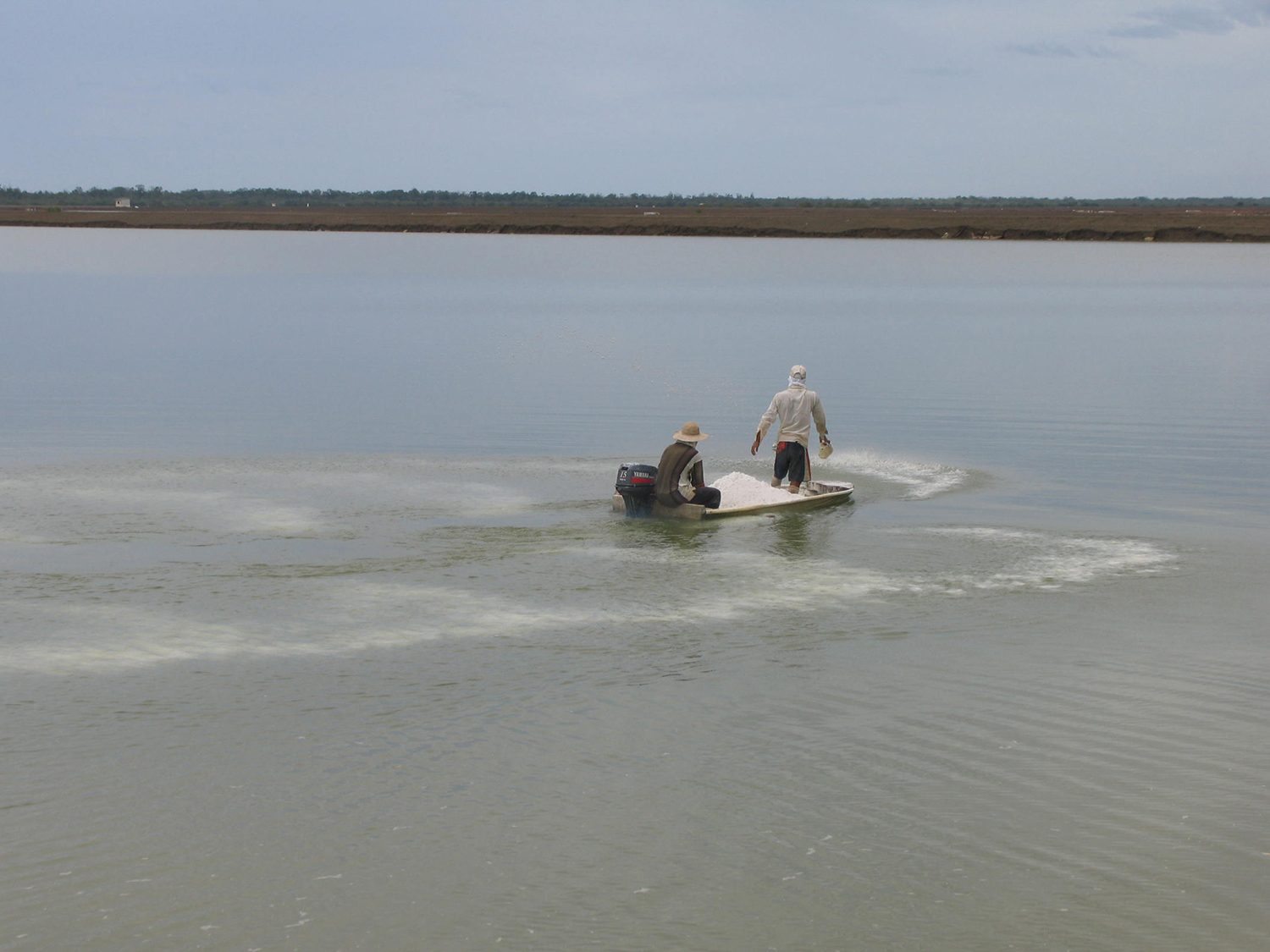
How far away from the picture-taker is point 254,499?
19453mm

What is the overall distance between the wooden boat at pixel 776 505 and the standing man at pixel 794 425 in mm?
311

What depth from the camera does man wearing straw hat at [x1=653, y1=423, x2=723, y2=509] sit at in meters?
18.4

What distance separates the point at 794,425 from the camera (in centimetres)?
1981

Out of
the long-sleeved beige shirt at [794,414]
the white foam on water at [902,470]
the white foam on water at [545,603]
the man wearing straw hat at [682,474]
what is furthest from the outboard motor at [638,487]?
the white foam on water at [902,470]

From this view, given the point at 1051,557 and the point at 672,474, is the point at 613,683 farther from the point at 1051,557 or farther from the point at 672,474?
the point at 1051,557

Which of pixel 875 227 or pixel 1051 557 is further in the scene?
pixel 875 227

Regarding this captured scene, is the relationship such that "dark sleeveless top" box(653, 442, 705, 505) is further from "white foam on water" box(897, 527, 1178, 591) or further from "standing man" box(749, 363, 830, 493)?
"white foam on water" box(897, 527, 1178, 591)

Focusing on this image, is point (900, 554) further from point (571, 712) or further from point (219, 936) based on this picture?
point (219, 936)

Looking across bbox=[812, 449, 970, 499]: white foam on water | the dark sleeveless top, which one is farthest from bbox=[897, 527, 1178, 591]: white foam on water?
the dark sleeveless top

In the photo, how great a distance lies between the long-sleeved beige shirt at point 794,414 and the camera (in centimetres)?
1970

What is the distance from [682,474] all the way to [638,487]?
1.98ft

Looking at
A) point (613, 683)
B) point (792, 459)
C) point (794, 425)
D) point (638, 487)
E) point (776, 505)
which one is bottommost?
point (613, 683)

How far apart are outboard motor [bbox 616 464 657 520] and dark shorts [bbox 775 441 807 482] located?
228 cm

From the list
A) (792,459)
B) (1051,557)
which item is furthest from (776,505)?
(1051,557)
